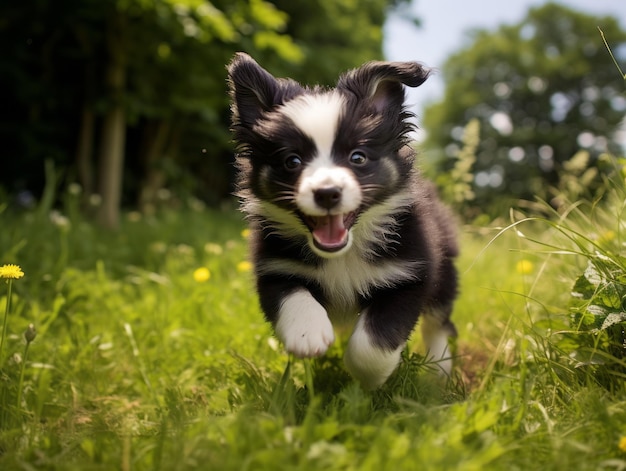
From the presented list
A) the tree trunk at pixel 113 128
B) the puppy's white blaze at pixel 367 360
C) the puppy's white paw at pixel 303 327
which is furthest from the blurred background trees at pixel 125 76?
the puppy's white blaze at pixel 367 360

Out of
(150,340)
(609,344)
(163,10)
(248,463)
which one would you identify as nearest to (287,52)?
(163,10)

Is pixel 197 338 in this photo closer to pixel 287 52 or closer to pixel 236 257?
pixel 236 257

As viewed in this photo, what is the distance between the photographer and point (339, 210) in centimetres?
202

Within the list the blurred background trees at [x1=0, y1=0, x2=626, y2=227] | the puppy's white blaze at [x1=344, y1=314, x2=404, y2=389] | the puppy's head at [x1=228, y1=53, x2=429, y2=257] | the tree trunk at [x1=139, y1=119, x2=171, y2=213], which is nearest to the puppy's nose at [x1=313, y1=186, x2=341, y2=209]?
the puppy's head at [x1=228, y1=53, x2=429, y2=257]

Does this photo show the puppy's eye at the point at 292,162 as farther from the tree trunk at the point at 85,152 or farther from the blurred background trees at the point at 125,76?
the tree trunk at the point at 85,152

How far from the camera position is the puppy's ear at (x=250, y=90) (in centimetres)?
235

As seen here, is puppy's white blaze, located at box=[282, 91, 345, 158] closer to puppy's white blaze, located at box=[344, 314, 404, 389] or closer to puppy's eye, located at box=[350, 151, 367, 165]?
puppy's eye, located at box=[350, 151, 367, 165]

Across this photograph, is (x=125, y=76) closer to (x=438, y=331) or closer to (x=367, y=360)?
(x=438, y=331)

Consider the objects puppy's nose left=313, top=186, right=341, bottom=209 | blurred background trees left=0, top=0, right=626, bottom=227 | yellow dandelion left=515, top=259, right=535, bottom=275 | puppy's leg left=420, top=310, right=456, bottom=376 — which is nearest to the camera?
puppy's nose left=313, top=186, right=341, bottom=209

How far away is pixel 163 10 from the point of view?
586 centimetres

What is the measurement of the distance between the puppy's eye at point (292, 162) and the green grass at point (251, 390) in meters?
0.72

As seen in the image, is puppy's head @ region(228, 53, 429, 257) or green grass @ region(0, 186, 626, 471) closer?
green grass @ region(0, 186, 626, 471)

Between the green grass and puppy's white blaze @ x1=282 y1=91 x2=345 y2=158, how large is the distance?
0.80m

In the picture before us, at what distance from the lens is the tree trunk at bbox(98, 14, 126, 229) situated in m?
6.91
